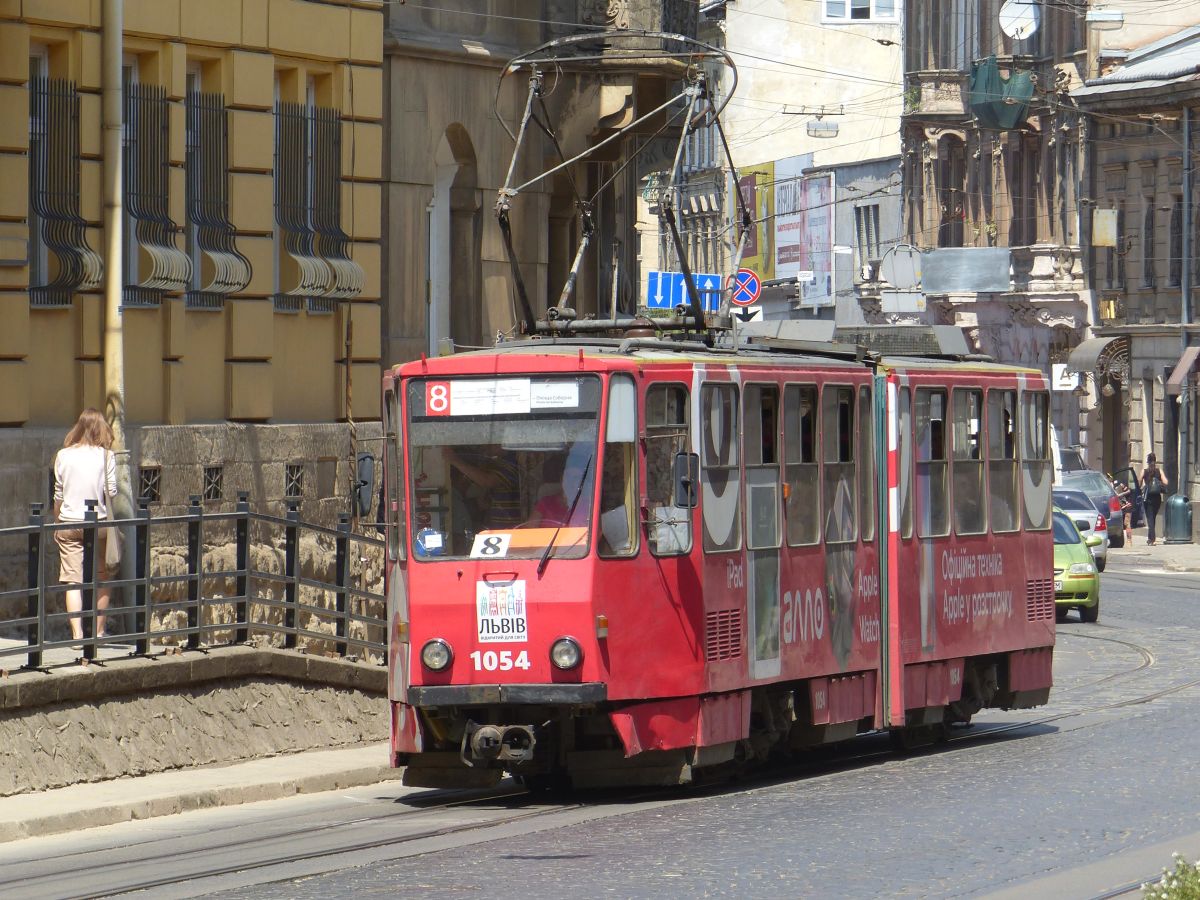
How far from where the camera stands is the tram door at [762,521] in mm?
16438

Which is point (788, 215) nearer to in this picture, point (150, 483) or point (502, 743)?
point (150, 483)

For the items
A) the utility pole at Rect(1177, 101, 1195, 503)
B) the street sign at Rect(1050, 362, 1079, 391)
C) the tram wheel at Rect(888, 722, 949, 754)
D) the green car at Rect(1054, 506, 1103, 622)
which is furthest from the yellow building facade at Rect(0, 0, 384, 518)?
the street sign at Rect(1050, 362, 1079, 391)

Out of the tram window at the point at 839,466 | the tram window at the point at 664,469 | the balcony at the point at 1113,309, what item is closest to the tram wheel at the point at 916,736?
the tram window at the point at 839,466

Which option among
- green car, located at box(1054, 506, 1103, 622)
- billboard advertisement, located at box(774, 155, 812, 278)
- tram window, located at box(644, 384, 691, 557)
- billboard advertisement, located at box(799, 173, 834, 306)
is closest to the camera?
tram window, located at box(644, 384, 691, 557)

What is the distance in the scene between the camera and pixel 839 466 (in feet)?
57.5

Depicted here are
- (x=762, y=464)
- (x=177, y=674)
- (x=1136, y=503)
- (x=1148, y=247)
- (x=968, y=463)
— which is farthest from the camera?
(x=1148, y=247)

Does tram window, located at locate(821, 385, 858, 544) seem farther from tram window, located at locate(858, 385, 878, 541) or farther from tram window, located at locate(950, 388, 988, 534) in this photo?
tram window, located at locate(950, 388, 988, 534)

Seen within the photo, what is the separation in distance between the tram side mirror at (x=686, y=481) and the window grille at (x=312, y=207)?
872 centimetres

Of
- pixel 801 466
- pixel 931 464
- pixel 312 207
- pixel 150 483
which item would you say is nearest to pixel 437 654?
pixel 801 466

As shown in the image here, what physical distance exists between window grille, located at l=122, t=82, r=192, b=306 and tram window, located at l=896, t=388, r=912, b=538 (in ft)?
21.6

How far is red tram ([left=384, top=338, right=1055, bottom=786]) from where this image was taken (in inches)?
596

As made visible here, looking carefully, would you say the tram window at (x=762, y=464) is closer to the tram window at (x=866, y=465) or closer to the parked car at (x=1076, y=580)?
the tram window at (x=866, y=465)

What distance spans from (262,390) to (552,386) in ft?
26.7

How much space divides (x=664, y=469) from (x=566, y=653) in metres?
1.30
